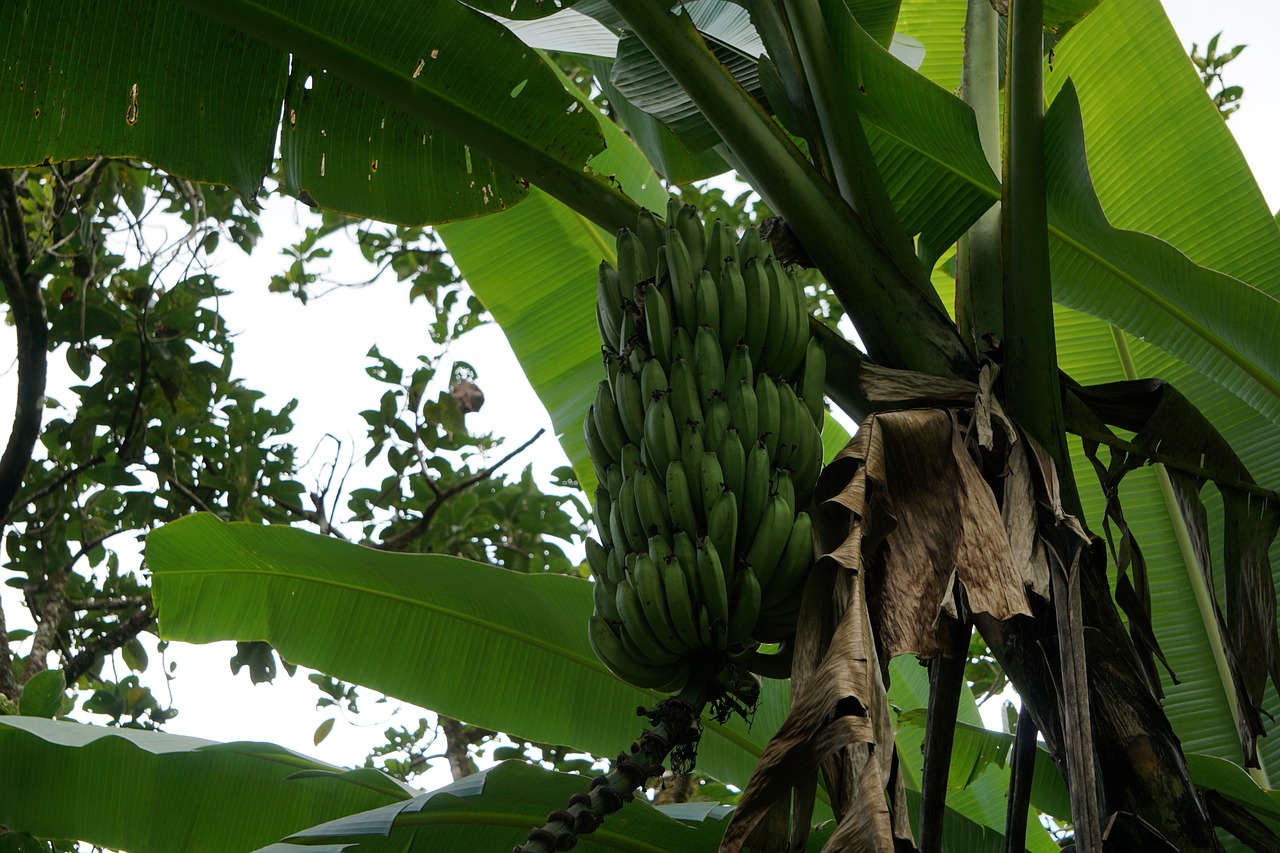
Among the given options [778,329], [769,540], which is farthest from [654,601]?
[778,329]

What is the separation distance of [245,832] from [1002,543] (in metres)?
1.33

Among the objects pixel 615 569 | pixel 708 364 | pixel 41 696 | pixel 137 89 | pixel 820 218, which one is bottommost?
pixel 41 696

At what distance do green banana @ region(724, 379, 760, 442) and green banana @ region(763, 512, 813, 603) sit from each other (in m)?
0.09

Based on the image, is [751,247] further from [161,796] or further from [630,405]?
[161,796]

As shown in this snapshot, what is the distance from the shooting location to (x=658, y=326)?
3.47ft

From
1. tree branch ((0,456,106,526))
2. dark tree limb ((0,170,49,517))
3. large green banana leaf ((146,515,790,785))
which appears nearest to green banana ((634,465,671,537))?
large green banana leaf ((146,515,790,785))

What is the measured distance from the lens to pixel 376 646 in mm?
1767

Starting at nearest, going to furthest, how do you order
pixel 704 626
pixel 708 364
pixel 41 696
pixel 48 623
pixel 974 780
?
pixel 704 626
pixel 708 364
pixel 974 780
pixel 41 696
pixel 48 623

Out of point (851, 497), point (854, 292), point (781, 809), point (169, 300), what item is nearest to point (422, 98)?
point (854, 292)

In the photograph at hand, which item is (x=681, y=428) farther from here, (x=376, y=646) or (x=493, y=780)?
(x=376, y=646)

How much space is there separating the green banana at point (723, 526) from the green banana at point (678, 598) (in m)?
0.04

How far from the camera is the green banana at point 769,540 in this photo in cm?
96

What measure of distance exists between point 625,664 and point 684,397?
0.26 m

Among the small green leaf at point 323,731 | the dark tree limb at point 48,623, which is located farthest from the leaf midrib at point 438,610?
the small green leaf at point 323,731
